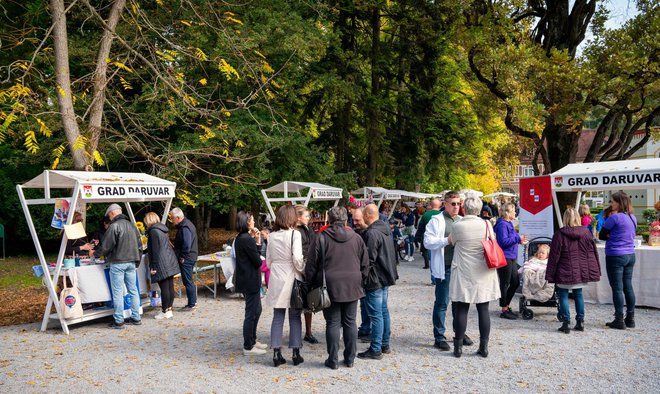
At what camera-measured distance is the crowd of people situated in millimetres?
6227

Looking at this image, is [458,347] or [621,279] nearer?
[458,347]

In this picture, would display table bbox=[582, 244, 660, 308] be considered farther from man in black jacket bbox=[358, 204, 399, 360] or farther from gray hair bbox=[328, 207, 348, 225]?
gray hair bbox=[328, 207, 348, 225]

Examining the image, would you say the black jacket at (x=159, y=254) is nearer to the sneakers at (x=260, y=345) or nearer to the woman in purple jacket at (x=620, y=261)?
the sneakers at (x=260, y=345)

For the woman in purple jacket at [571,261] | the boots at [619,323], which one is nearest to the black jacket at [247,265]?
the woman in purple jacket at [571,261]

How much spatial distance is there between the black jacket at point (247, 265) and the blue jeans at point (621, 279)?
5.05 metres

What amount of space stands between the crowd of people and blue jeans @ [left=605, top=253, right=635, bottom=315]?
0.05 ft

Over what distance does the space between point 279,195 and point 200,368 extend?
48.3 ft

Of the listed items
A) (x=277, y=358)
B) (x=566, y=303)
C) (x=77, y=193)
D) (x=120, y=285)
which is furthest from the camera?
(x=120, y=285)

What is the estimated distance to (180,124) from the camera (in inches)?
687

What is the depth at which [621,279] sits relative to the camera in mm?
8133

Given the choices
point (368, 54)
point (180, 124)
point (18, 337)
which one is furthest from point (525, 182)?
point (368, 54)

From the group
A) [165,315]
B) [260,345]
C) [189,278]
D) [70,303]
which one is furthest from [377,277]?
[70,303]

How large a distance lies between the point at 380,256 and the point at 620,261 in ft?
12.6

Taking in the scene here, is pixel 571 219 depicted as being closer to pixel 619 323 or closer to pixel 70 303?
pixel 619 323
